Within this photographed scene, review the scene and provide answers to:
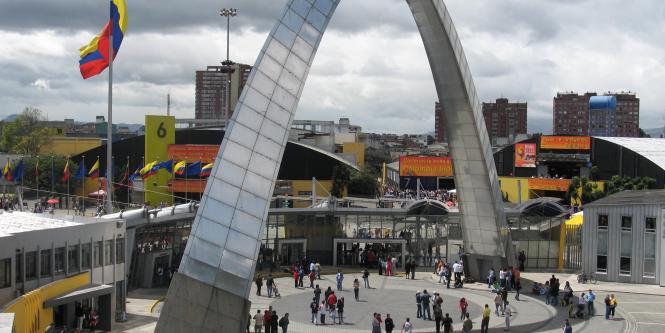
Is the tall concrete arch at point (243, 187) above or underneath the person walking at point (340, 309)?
above

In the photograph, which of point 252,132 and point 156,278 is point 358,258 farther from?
point 252,132

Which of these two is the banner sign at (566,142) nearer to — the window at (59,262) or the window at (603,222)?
the window at (603,222)

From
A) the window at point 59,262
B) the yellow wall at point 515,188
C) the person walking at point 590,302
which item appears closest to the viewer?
the window at point 59,262

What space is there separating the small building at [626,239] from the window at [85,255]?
93.7 feet

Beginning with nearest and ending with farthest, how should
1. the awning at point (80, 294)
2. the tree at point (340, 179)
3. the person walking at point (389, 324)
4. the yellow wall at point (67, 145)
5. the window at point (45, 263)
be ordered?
1. the awning at point (80, 294)
2. the window at point (45, 263)
3. the person walking at point (389, 324)
4. the tree at point (340, 179)
5. the yellow wall at point (67, 145)

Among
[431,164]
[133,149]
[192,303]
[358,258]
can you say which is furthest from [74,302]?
[431,164]

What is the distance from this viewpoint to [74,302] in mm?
30734

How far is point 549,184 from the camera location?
9288cm

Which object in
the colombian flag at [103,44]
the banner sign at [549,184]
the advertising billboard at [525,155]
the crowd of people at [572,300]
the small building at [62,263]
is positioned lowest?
the crowd of people at [572,300]

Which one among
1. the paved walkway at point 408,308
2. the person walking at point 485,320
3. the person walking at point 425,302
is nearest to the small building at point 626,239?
the paved walkway at point 408,308

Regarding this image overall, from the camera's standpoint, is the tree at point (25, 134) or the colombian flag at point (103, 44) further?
the tree at point (25, 134)

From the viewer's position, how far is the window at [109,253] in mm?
33844

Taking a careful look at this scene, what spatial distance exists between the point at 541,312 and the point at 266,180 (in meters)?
18.6

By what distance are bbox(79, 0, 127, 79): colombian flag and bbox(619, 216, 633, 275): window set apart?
1111 inches
